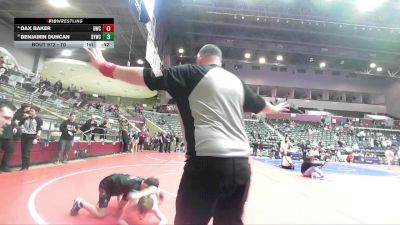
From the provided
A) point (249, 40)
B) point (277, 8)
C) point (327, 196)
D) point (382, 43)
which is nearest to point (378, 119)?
point (382, 43)

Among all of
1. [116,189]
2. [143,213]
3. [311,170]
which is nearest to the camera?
[143,213]

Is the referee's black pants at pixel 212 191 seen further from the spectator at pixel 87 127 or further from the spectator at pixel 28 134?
the spectator at pixel 87 127

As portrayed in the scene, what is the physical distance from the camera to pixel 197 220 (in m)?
1.53

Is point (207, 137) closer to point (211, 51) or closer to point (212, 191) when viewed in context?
point (212, 191)

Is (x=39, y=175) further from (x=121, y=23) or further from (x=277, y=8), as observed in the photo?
(x=277, y=8)

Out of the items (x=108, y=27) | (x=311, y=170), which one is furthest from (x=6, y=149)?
(x=311, y=170)

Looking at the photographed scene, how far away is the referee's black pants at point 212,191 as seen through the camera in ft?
4.99

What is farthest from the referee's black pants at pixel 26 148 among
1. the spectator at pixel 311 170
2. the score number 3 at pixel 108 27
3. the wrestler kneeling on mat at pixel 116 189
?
the spectator at pixel 311 170

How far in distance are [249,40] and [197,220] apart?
2855 centimetres

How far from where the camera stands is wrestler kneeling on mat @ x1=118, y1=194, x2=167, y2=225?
3.45 m

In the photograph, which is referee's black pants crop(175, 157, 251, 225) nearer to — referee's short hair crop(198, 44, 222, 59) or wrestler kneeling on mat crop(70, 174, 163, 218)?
referee's short hair crop(198, 44, 222, 59)
